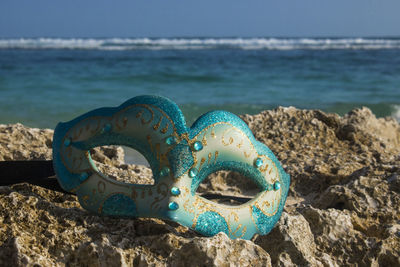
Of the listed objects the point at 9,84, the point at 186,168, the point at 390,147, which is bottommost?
the point at 9,84

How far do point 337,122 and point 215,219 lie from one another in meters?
1.43

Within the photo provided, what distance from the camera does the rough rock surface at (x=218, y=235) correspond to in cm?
133

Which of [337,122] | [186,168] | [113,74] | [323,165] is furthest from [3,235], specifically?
[113,74]

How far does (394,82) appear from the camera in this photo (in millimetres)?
8852

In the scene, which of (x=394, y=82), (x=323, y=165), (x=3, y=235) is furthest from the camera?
(x=394, y=82)

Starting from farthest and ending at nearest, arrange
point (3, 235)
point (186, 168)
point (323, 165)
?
point (323, 165), point (186, 168), point (3, 235)

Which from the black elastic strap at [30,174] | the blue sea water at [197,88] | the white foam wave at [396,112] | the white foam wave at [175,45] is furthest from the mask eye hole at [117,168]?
the white foam wave at [175,45]

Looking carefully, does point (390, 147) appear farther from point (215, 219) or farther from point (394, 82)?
point (394, 82)

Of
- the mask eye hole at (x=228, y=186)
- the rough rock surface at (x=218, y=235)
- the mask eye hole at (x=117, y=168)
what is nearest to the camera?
the rough rock surface at (x=218, y=235)

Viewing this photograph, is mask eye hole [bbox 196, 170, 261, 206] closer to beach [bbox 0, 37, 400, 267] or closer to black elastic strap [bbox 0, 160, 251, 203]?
beach [bbox 0, 37, 400, 267]

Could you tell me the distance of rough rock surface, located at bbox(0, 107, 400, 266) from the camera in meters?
1.33

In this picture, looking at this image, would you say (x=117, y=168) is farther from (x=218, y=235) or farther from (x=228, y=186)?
(x=218, y=235)

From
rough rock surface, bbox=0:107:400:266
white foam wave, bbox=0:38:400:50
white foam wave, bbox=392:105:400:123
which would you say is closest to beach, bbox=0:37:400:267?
rough rock surface, bbox=0:107:400:266

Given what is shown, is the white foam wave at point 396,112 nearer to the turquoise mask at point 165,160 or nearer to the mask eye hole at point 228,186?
the mask eye hole at point 228,186
